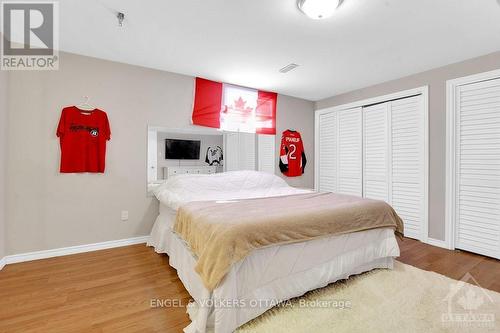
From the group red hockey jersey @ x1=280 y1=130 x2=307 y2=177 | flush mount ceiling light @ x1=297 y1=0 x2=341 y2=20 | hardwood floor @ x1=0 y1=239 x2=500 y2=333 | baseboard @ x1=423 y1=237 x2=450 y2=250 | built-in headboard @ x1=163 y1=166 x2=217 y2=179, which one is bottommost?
hardwood floor @ x1=0 y1=239 x2=500 y2=333

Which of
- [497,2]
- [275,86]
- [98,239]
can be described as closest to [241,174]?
[275,86]

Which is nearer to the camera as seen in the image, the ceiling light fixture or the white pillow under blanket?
the ceiling light fixture

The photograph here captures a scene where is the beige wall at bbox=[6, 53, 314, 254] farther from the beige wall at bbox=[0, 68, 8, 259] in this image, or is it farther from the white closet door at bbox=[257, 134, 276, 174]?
the white closet door at bbox=[257, 134, 276, 174]

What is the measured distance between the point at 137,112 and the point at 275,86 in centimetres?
211

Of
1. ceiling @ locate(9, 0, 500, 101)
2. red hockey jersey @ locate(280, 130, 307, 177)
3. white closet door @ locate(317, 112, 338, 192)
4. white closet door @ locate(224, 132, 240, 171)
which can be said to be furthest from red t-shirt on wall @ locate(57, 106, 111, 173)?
white closet door @ locate(317, 112, 338, 192)

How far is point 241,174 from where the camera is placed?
3.32 m

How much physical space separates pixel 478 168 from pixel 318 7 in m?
2.67

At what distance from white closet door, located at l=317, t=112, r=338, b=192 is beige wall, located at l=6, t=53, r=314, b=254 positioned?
2.57m

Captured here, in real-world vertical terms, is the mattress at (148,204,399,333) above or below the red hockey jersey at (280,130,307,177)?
below

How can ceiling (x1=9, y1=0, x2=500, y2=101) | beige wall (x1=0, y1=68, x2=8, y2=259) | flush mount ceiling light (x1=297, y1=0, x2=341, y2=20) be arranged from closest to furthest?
flush mount ceiling light (x1=297, y1=0, x2=341, y2=20)
ceiling (x1=9, y1=0, x2=500, y2=101)
beige wall (x1=0, y1=68, x2=8, y2=259)

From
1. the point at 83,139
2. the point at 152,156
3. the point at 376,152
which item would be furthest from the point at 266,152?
the point at 83,139

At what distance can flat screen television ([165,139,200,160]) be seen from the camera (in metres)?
3.26

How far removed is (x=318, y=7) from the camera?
5.96 ft

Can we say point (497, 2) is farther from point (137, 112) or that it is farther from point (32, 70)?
point (32, 70)
